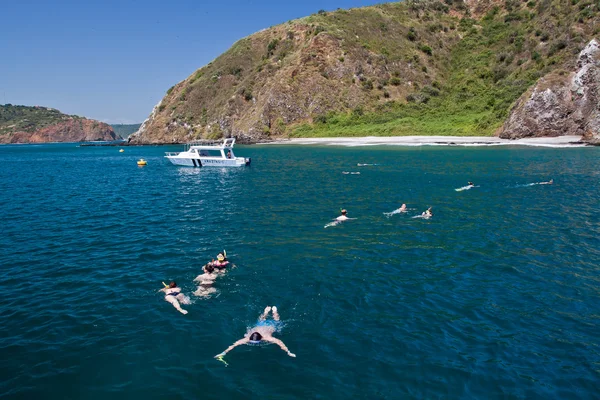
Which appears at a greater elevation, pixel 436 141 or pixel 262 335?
pixel 436 141

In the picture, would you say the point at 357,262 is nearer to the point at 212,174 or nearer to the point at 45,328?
the point at 45,328

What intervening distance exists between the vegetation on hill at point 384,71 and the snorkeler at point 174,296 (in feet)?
290

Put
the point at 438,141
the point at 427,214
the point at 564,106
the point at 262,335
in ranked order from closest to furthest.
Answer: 1. the point at 262,335
2. the point at 427,214
3. the point at 564,106
4. the point at 438,141

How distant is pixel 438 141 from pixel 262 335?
80729 mm

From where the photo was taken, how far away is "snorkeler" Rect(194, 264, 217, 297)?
15430mm

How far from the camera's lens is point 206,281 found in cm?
1620

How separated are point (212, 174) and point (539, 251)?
45.0m

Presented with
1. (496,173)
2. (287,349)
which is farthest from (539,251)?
(496,173)

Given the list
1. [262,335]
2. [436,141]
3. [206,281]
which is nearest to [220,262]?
[206,281]

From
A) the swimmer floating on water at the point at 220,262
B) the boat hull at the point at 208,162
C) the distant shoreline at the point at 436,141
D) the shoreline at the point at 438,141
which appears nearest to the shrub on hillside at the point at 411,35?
the distant shoreline at the point at 436,141

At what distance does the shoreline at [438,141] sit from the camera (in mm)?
73688

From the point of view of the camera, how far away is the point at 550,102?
75.4 metres

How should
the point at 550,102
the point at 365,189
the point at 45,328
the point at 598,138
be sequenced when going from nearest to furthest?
the point at 45,328 < the point at 365,189 < the point at 598,138 < the point at 550,102

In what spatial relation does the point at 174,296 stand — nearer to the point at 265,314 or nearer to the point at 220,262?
the point at 220,262
